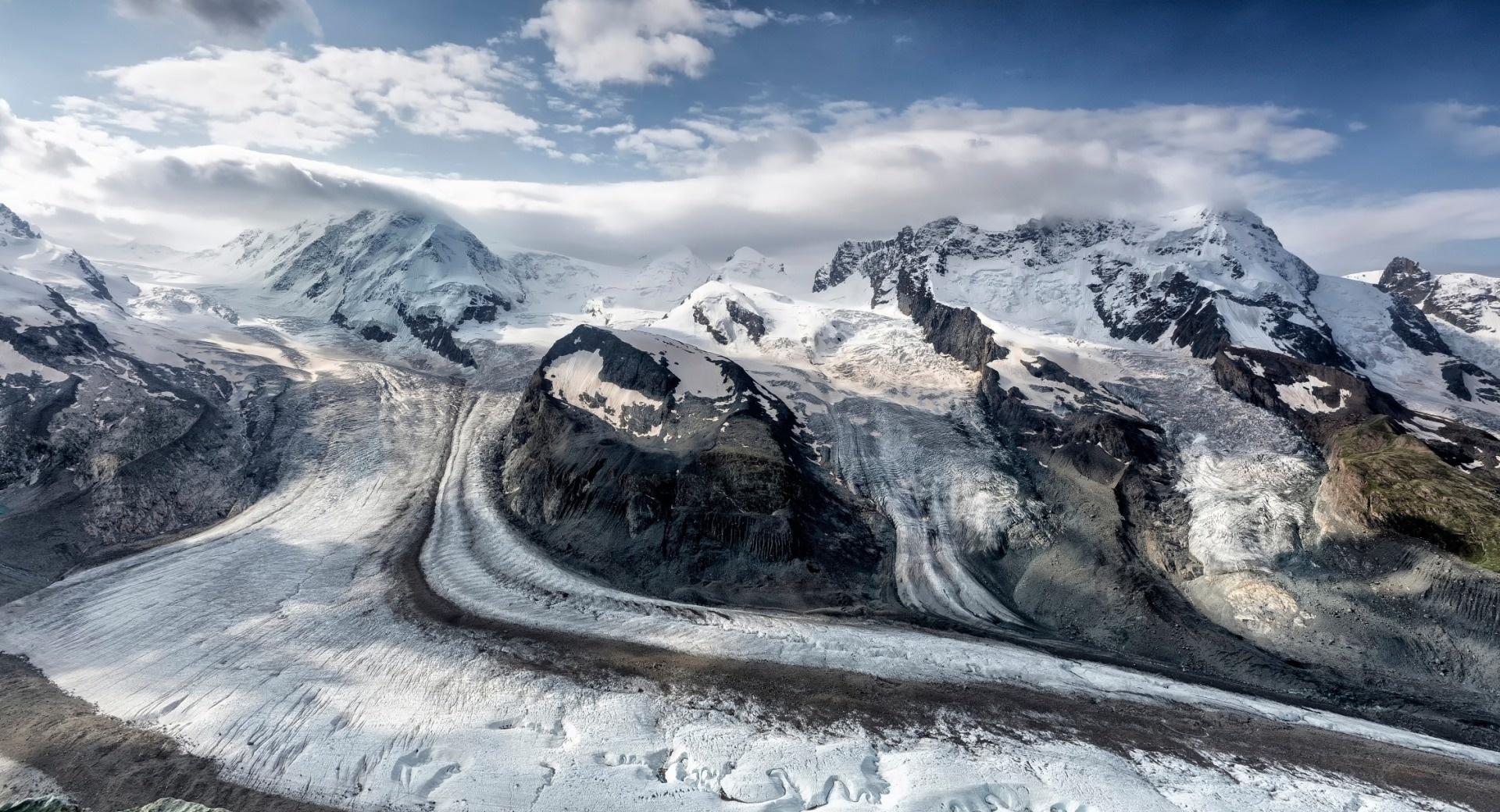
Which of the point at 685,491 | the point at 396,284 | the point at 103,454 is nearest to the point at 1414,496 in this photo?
the point at 685,491

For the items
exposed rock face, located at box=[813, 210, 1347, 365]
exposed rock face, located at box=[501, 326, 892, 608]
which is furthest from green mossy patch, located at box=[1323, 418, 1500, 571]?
exposed rock face, located at box=[813, 210, 1347, 365]

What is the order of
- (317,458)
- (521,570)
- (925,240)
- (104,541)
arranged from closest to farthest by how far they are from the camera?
(521,570) → (104,541) → (317,458) → (925,240)

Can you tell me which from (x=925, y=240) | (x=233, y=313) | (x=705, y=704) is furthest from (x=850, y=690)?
(x=233, y=313)

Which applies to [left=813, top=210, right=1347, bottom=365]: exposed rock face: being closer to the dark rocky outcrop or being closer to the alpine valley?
the alpine valley

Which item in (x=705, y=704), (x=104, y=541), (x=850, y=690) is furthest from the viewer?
(x=104, y=541)

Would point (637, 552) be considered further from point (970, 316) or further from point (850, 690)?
point (970, 316)

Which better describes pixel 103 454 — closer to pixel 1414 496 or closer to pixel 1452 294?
pixel 1414 496

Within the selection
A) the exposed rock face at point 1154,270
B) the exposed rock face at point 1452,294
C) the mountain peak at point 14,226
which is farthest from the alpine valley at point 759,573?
the mountain peak at point 14,226
